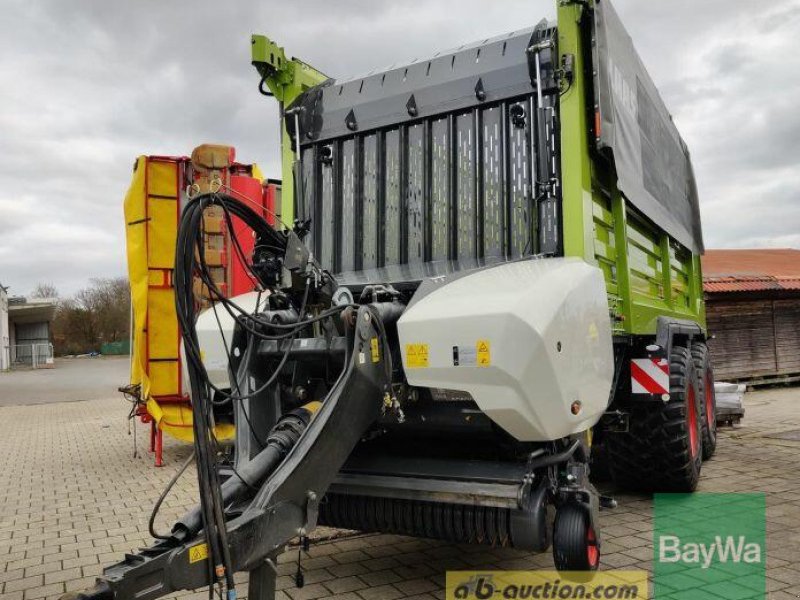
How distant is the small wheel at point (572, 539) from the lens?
306 centimetres

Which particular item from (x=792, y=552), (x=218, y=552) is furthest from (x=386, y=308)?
(x=792, y=552)

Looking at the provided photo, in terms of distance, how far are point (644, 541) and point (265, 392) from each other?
258cm

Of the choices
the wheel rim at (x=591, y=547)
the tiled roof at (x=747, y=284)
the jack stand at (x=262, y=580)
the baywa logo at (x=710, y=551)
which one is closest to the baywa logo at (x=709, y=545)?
the baywa logo at (x=710, y=551)

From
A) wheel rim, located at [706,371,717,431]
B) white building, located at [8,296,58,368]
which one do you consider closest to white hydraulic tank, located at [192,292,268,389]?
wheel rim, located at [706,371,717,431]

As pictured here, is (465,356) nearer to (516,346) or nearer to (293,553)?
(516,346)

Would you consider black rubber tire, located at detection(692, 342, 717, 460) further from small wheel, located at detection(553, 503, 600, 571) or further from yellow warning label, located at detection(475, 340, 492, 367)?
yellow warning label, located at detection(475, 340, 492, 367)

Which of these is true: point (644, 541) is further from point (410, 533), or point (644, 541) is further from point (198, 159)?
point (198, 159)

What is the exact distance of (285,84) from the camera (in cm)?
479

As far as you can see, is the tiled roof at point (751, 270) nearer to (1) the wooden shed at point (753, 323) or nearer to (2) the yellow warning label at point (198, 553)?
(1) the wooden shed at point (753, 323)

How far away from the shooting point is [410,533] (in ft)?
11.3

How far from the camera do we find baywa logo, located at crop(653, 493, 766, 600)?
3592 mm

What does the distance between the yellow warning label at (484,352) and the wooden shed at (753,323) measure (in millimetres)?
12931

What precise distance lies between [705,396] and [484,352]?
4.38 metres

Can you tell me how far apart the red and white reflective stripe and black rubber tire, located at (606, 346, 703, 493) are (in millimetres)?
303
